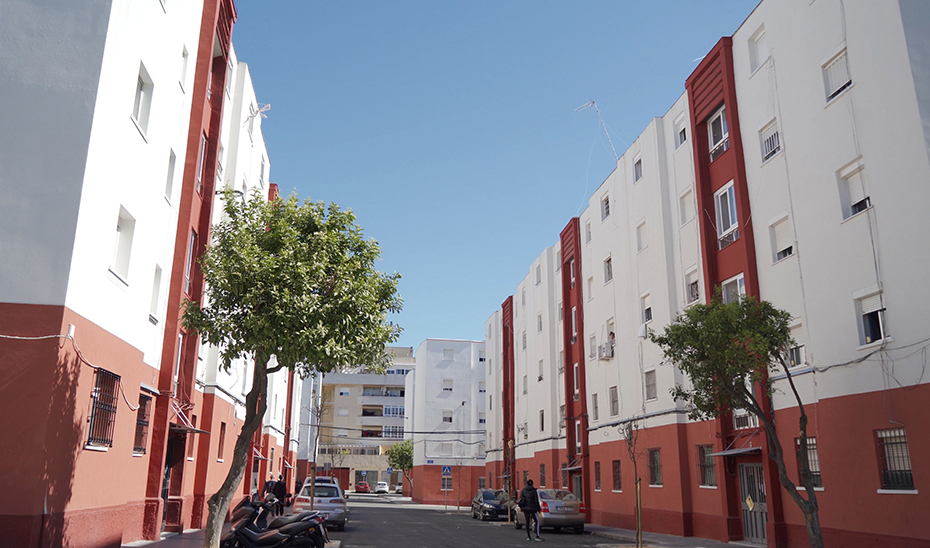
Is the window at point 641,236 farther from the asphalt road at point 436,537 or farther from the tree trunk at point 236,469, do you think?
the tree trunk at point 236,469

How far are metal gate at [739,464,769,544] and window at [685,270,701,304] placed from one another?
18.3ft

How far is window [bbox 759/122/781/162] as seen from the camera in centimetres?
1867

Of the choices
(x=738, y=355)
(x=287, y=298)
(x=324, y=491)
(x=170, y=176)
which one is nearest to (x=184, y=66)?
(x=170, y=176)

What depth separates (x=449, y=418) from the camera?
6494 cm

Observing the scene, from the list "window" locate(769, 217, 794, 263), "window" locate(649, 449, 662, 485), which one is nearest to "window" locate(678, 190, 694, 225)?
"window" locate(769, 217, 794, 263)

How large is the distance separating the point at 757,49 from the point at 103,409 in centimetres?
1908

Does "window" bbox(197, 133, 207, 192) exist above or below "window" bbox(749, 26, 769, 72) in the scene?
below

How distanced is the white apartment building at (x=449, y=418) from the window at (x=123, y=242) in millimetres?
49467

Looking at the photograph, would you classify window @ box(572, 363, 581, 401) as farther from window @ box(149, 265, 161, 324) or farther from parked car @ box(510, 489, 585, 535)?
window @ box(149, 265, 161, 324)

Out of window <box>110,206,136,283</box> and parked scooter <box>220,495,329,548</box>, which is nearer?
parked scooter <box>220,495,329,548</box>

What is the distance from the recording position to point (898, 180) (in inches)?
543

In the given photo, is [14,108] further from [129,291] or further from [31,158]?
[129,291]

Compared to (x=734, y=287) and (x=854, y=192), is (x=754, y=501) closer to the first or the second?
(x=734, y=287)

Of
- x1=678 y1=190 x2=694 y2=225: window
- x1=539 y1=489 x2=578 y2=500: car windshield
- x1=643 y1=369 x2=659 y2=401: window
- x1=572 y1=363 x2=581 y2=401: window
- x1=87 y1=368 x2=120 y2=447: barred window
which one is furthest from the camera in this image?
x1=572 y1=363 x2=581 y2=401: window
